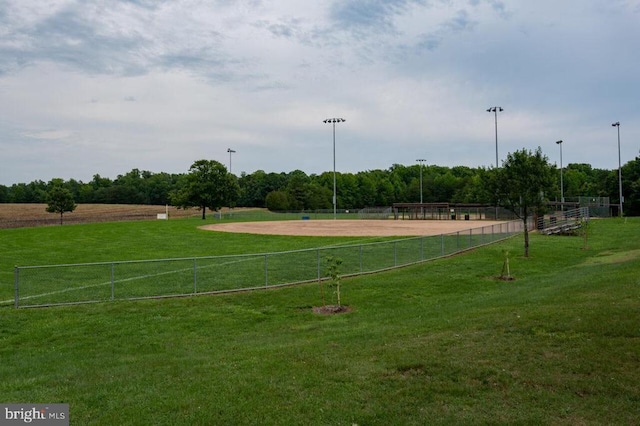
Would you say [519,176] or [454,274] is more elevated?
[519,176]

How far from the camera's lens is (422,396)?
6.77m

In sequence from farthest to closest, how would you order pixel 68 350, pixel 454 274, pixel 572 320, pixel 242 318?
pixel 454 274, pixel 242 318, pixel 68 350, pixel 572 320

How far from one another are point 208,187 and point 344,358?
7832 centimetres

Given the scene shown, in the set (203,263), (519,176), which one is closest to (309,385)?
(203,263)

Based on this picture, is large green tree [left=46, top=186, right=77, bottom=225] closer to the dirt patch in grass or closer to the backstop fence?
the backstop fence

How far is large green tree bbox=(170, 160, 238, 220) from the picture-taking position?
84.1m

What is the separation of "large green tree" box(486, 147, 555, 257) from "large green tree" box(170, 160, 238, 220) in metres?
62.7

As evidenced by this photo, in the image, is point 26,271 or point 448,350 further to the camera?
point 26,271

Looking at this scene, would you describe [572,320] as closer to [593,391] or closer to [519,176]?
[593,391]

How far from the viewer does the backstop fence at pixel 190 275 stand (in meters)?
17.4

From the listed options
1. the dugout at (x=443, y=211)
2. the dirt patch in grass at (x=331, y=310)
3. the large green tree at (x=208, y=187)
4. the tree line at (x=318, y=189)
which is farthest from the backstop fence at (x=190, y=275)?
the tree line at (x=318, y=189)

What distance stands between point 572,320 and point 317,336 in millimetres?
5310

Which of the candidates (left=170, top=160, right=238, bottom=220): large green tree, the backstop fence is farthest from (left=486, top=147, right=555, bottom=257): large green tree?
(left=170, top=160, right=238, bottom=220): large green tree

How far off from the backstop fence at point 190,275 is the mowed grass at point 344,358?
185 centimetres
